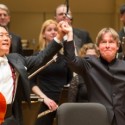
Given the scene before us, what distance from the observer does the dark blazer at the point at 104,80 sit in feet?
7.76

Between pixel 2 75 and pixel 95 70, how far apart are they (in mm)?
566

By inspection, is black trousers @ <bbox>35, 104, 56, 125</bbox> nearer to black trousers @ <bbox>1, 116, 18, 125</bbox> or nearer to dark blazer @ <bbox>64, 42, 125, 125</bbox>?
dark blazer @ <bbox>64, 42, 125, 125</bbox>

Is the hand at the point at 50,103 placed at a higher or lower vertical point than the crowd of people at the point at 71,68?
lower

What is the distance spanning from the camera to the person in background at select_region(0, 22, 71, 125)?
2.22 metres

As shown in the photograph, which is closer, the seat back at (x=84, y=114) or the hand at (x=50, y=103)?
the seat back at (x=84, y=114)

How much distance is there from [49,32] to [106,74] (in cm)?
105

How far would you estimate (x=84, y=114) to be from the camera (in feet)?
7.19

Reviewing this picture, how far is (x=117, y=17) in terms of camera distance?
6797 millimetres

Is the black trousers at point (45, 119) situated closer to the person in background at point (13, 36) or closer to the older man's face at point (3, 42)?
the person in background at point (13, 36)

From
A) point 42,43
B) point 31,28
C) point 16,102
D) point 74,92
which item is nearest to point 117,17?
point 31,28

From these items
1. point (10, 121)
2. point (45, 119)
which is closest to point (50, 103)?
point (45, 119)

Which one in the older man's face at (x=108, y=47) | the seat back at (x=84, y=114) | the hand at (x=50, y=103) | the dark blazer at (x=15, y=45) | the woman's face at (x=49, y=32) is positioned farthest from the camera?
the dark blazer at (x=15, y=45)

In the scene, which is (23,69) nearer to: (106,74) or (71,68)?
(71,68)

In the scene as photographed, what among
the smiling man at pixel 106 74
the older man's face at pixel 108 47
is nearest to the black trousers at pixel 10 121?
the smiling man at pixel 106 74
